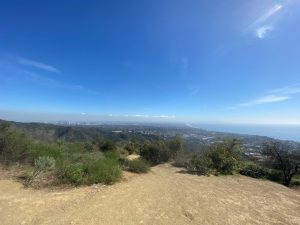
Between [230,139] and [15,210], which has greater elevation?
[230,139]

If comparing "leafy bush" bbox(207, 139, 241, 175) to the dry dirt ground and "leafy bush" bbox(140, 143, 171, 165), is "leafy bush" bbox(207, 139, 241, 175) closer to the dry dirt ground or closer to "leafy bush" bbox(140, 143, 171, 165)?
"leafy bush" bbox(140, 143, 171, 165)

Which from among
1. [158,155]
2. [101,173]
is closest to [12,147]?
[101,173]

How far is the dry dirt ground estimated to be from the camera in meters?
5.08

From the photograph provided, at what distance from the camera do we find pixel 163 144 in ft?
57.0

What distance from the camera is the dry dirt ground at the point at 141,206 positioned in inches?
200

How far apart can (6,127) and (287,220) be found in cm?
1173

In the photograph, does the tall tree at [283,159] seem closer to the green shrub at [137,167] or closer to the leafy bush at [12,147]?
the green shrub at [137,167]

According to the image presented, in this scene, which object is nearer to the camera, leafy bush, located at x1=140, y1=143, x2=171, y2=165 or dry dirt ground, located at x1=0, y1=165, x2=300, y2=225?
dry dirt ground, located at x1=0, y1=165, x2=300, y2=225

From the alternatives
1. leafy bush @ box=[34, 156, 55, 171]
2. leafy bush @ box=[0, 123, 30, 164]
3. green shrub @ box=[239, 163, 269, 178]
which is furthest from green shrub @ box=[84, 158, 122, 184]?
green shrub @ box=[239, 163, 269, 178]

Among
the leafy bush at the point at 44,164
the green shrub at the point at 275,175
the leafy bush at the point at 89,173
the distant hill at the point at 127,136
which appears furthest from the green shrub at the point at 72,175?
the green shrub at the point at 275,175

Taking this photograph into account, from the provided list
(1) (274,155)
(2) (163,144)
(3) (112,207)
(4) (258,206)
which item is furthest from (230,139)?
(3) (112,207)

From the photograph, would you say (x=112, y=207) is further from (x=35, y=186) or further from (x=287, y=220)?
(x=287, y=220)

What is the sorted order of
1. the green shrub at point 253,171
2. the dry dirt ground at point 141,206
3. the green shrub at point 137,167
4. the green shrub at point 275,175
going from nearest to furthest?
the dry dirt ground at point 141,206 < the green shrub at point 137,167 < the green shrub at point 253,171 < the green shrub at point 275,175

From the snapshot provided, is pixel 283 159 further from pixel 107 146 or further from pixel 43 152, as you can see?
pixel 43 152
